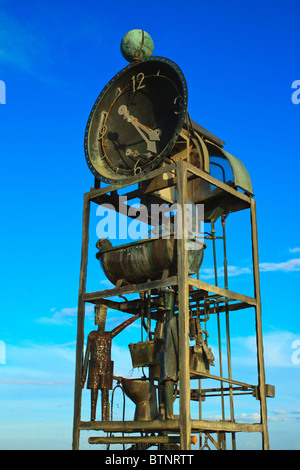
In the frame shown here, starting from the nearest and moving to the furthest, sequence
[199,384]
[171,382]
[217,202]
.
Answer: [171,382] → [199,384] → [217,202]

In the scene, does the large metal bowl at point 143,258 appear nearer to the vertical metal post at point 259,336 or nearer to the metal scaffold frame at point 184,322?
the metal scaffold frame at point 184,322

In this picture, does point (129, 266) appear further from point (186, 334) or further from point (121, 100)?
point (121, 100)

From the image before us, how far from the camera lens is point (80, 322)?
60.8 ft

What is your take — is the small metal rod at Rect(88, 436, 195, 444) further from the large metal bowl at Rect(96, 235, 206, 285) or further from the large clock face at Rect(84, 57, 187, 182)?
the large clock face at Rect(84, 57, 187, 182)

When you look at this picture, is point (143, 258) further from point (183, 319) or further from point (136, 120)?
point (136, 120)

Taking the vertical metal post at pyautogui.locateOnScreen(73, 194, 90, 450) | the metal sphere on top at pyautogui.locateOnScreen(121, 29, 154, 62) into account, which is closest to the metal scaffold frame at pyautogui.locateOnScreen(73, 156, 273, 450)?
the vertical metal post at pyautogui.locateOnScreen(73, 194, 90, 450)

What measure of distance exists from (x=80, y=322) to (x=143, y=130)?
20.4 feet

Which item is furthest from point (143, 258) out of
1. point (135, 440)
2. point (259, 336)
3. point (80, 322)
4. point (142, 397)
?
point (135, 440)

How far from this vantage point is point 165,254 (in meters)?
16.8

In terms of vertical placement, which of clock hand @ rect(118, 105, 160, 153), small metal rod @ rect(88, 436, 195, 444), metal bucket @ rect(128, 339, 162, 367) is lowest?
small metal rod @ rect(88, 436, 195, 444)

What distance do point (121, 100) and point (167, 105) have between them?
2056 millimetres

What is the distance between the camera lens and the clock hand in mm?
18281
